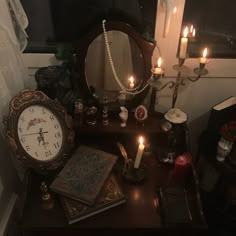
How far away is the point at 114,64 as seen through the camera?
1.32m

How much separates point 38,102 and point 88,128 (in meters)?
0.26

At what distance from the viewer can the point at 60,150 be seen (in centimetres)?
126

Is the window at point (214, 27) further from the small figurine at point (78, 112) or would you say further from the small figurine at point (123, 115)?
the small figurine at point (78, 112)

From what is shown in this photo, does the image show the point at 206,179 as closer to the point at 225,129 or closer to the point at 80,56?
the point at 225,129

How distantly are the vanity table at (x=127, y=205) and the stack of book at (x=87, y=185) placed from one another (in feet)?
0.12

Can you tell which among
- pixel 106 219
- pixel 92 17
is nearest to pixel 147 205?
pixel 106 219

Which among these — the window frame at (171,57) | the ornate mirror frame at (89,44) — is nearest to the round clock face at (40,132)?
the ornate mirror frame at (89,44)

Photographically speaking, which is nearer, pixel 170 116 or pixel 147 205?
pixel 147 205

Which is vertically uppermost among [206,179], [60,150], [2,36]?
[2,36]

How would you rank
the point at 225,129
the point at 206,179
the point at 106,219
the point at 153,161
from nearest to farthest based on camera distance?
the point at 106,219 → the point at 225,129 → the point at 153,161 → the point at 206,179

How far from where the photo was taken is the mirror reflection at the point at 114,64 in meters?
1.26

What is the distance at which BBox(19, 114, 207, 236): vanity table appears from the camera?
3.63 feet

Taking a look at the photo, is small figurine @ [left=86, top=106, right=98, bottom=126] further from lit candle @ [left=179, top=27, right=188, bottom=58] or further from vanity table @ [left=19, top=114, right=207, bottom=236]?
lit candle @ [left=179, top=27, right=188, bottom=58]

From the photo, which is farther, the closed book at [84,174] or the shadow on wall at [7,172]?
the shadow on wall at [7,172]
